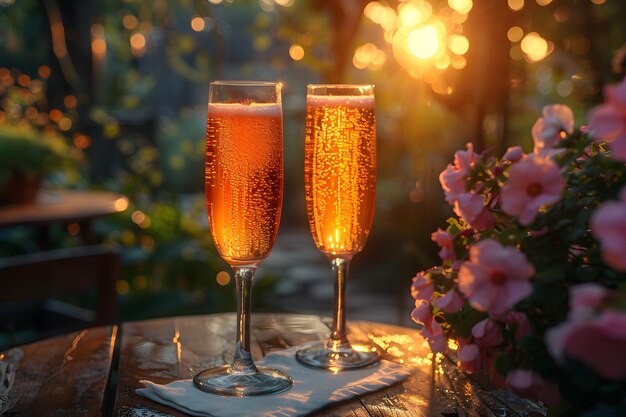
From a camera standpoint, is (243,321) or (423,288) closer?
(423,288)

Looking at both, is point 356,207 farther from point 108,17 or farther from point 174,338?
point 108,17

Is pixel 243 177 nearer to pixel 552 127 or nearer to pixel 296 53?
pixel 552 127

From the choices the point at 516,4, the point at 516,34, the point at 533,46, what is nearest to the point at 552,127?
the point at 516,4

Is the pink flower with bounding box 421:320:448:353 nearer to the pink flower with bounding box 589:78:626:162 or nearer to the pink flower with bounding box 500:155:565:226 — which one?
the pink flower with bounding box 500:155:565:226

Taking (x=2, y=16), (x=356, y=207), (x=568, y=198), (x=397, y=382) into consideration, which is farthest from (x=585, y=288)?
(x=2, y=16)

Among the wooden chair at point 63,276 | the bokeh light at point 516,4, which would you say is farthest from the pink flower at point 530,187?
the bokeh light at point 516,4

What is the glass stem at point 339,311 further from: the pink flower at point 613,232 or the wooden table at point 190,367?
the pink flower at point 613,232

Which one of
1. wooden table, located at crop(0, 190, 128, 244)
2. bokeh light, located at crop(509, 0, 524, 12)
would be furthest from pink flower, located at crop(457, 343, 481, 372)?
bokeh light, located at crop(509, 0, 524, 12)
